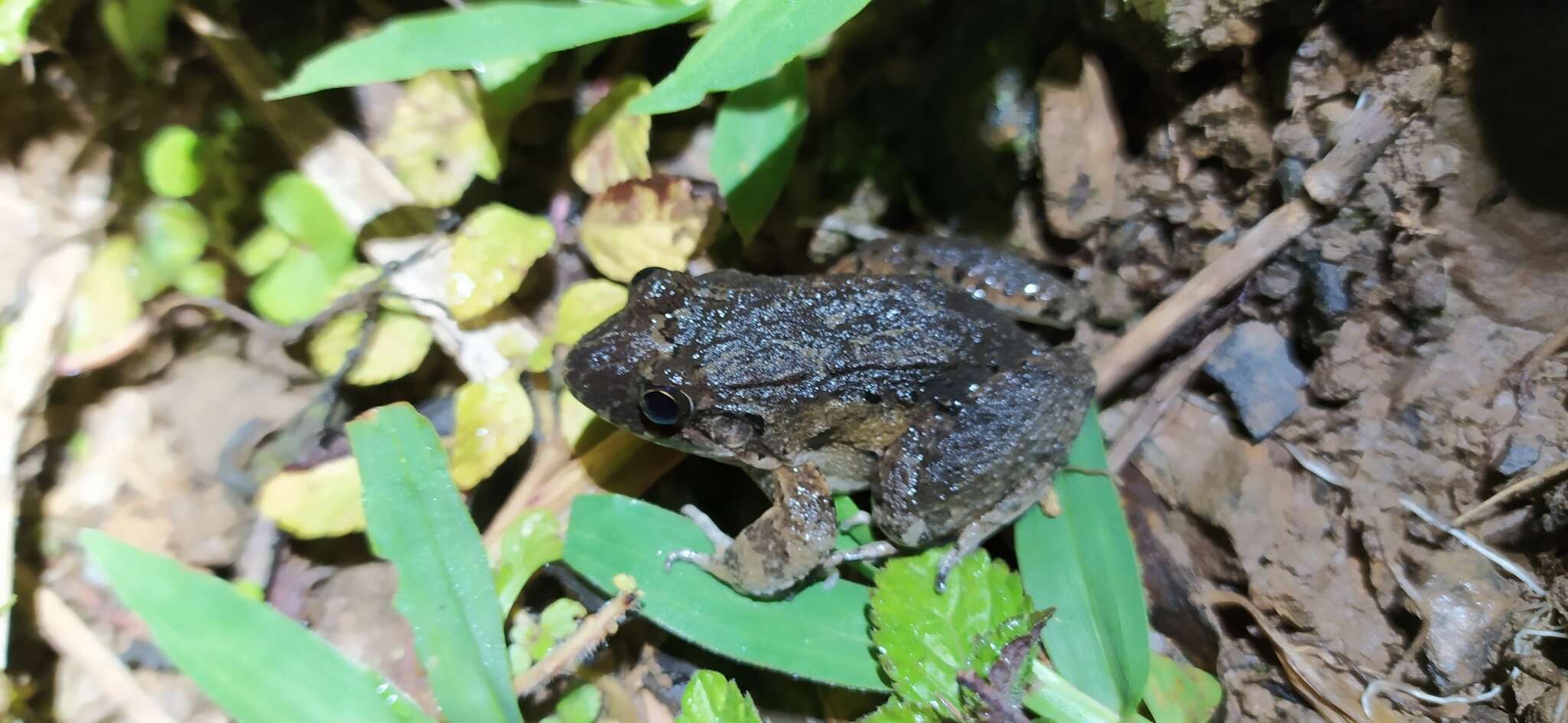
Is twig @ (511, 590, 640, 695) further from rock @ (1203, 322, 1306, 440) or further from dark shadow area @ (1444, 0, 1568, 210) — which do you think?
dark shadow area @ (1444, 0, 1568, 210)

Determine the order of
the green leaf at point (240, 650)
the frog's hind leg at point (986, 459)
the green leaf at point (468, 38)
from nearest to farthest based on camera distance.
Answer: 1. the green leaf at point (240, 650)
2. the green leaf at point (468, 38)
3. the frog's hind leg at point (986, 459)

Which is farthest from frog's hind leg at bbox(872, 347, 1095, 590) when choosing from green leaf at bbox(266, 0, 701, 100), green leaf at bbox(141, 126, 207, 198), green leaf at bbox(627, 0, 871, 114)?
green leaf at bbox(141, 126, 207, 198)

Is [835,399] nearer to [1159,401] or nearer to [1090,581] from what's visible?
[1090,581]

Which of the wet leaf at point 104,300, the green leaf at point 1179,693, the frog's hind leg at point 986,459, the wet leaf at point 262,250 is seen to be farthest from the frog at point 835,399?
the wet leaf at point 104,300

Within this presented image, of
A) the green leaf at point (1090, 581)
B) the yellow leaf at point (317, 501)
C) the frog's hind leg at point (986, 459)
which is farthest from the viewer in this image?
the yellow leaf at point (317, 501)

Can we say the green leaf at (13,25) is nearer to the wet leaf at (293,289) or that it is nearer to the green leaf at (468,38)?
the green leaf at (468,38)

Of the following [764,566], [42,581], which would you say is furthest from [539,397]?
[42,581]

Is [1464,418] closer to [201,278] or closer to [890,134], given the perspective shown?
[890,134]
